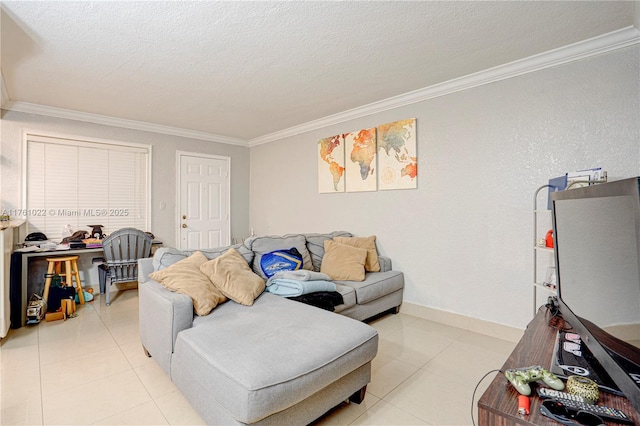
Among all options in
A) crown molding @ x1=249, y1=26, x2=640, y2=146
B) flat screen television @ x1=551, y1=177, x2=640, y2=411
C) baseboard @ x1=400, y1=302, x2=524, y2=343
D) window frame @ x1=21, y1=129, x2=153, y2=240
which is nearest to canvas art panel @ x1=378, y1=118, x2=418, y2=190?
crown molding @ x1=249, y1=26, x2=640, y2=146

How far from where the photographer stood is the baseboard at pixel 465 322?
282 cm

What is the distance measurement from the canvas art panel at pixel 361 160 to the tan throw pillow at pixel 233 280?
6.52 ft

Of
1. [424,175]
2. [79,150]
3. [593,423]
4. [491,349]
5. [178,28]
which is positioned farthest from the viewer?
[79,150]

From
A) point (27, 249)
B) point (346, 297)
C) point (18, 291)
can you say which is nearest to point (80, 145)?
point (27, 249)

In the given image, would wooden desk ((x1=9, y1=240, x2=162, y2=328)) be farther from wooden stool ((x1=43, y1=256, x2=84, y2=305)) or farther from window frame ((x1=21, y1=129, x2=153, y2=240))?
window frame ((x1=21, y1=129, x2=153, y2=240))

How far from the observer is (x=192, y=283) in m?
2.16

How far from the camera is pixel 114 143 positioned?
443 centimetres

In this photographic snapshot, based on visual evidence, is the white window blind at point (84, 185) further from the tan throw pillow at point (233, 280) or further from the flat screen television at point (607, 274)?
the flat screen television at point (607, 274)

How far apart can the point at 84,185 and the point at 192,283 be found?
3.27m

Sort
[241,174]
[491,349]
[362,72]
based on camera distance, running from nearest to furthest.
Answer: [491,349] → [362,72] → [241,174]

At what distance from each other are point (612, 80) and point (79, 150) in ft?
19.2

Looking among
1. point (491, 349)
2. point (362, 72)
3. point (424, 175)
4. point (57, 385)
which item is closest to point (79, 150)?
point (57, 385)

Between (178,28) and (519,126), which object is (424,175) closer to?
(519,126)

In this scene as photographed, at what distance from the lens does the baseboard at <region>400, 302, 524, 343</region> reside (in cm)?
282
